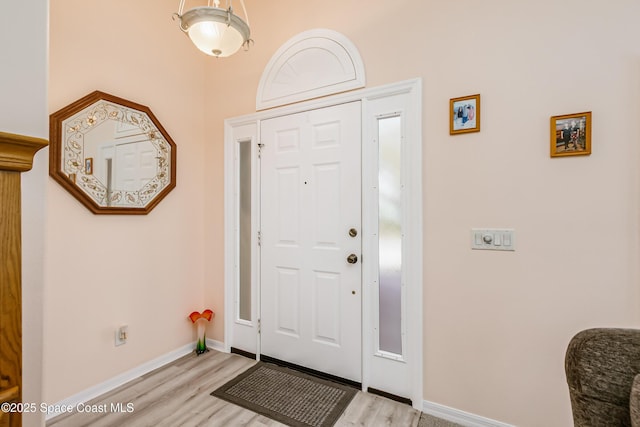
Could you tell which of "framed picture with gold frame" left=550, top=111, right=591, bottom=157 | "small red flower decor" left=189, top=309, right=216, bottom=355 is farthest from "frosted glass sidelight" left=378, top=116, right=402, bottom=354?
"small red flower decor" left=189, top=309, right=216, bottom=355

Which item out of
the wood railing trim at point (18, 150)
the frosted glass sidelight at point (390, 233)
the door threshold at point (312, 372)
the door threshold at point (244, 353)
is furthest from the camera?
the door threshold at point (244, 353)

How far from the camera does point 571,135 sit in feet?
4.89

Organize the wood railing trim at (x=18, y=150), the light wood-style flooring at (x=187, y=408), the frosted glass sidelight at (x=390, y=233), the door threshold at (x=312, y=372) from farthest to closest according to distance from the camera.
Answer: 1. the door threshold at (x=312, y=372)
2. the frosted glass sidelight at (x=390, y=233)
3. the light wood-style flooring at (x=187, y=408)
4. the wood railing trim at (x=18, y=150)

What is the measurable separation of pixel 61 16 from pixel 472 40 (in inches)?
97.3

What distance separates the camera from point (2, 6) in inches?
29.6

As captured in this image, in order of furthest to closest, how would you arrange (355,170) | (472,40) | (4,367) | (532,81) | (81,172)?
(355,170) → (81,172) → (472,40) → (532,81) → (4,367)

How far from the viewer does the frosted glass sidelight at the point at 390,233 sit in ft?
6.41

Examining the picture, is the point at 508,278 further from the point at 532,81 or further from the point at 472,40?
the point at 472,40

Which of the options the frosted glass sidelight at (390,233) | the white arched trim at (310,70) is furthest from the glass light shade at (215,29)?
the frosted glass sidelight at (390,233)

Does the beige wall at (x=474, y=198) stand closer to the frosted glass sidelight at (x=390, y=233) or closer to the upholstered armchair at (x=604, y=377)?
the frosted glass sidelight at (x=390, y=233)

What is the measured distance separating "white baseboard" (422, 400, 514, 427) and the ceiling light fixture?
2362mm

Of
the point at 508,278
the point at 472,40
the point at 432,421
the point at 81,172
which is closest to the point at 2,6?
the point at 81,172

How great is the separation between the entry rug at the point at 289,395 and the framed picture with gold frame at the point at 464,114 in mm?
1841

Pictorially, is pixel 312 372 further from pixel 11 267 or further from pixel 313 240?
pixel 11 267
